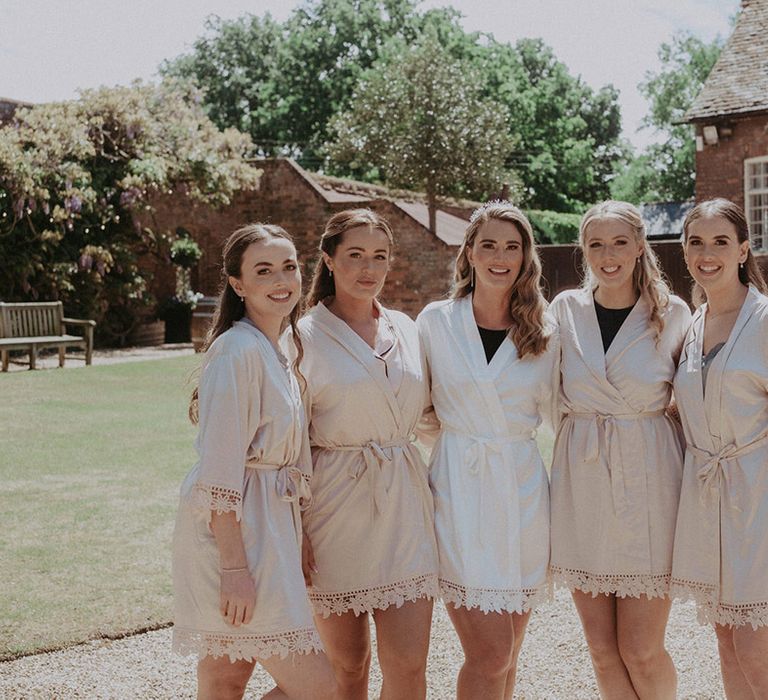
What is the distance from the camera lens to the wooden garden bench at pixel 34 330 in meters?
15.4

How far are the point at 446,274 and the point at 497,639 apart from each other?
17.5 metres

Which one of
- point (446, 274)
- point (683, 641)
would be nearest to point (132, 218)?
point (446, 274)

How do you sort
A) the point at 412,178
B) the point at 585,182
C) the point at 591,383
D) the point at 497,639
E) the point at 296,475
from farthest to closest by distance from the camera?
the point at 585,182, the point at 412,178, the point at 591,383, the point at 497,639, the point at 296,475

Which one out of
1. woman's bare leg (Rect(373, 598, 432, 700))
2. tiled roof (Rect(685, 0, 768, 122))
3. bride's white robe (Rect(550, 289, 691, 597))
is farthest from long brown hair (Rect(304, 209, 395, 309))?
tiled roof (Rect(685, 0, 768, 122))

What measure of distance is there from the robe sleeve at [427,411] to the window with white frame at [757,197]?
17.6 metres

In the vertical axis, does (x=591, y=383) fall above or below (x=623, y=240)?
below

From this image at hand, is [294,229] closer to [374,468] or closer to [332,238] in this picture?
[332,238]

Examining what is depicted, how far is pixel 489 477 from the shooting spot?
320 cm

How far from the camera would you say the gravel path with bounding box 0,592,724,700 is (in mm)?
3898

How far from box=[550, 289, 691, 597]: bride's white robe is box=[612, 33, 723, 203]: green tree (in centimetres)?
4552

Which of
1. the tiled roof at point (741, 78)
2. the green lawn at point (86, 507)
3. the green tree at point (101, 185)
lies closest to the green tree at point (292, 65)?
the green tree at point (101, 185)

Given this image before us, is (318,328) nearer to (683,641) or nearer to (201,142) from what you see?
(683,641)

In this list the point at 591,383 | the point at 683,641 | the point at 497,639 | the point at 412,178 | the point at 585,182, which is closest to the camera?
the point at 497,639

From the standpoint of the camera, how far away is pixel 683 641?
14.7 ft
